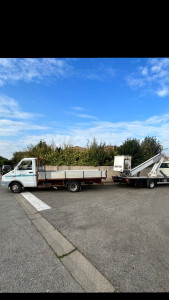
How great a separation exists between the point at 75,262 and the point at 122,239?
1232mm

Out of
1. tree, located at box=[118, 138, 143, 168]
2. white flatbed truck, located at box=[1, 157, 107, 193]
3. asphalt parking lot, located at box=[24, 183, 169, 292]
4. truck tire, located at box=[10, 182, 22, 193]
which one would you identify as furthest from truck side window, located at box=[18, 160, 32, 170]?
tree, located at box=[118, 138, 143, 168]

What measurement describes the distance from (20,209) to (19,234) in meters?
1.87

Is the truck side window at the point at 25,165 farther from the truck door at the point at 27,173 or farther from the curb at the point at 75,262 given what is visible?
the curb at the point at 75,262

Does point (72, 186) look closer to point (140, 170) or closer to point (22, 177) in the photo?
point (22, 177)

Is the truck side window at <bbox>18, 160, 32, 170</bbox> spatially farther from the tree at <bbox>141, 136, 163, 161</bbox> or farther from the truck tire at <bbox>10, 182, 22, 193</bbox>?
the tree at <bbox>141, 136, 163, 161</bbox>

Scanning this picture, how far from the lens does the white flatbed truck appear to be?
288 inches

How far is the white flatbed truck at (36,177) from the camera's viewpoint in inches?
288

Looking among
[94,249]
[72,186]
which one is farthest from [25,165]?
[94,249]

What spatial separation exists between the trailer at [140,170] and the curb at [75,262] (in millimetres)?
6863

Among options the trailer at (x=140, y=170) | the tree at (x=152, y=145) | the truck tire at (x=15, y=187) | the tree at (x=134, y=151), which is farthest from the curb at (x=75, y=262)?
the tree at (x=152, y=145)
